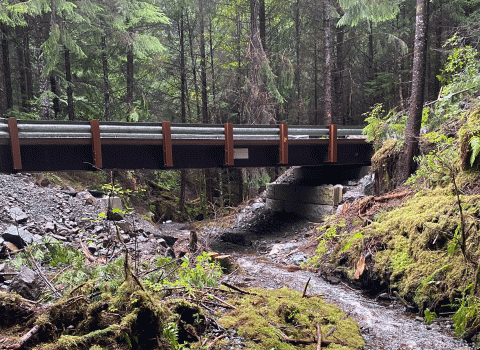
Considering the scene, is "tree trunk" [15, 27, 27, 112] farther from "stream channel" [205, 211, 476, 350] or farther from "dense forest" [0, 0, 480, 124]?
"stream channel" [205, 211, 476, 350]

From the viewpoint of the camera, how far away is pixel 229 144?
1076cm

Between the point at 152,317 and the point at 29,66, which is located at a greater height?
the point at 29,66

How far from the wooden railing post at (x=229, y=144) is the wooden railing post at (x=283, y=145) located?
5.83 ft

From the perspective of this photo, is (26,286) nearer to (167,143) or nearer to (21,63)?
(167,143)

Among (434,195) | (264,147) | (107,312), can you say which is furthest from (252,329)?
(264,147)

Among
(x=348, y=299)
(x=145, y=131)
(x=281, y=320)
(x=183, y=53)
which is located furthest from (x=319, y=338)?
(x=183, y=53)

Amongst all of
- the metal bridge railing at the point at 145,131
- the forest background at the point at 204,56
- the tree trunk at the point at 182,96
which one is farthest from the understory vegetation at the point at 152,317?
Result: the tree trunk at the point at 182,96

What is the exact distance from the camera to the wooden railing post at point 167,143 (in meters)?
9.77

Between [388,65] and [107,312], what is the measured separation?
2662cm

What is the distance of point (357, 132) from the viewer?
13156 millimetres

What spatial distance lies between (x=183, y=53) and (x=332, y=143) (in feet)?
37.0

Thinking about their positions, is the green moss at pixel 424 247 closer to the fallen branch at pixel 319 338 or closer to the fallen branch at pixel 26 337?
the fallen branch at pixel 319 338

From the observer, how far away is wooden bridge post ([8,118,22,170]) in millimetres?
8117

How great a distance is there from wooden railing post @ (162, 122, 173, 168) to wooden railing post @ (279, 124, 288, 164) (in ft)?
12.3
